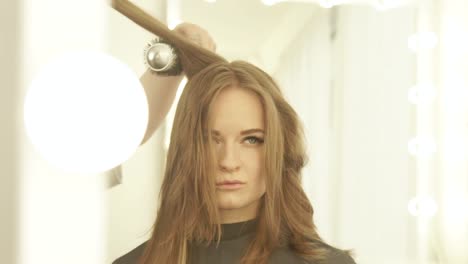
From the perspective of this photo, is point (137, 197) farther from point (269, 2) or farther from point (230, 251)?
point (269, 2)

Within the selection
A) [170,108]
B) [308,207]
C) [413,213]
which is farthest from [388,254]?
[170,108]

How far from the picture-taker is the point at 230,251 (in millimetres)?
495

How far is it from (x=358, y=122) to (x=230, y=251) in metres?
0.34

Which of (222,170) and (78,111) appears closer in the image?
(78,111)

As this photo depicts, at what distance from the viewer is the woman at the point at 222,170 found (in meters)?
0.47

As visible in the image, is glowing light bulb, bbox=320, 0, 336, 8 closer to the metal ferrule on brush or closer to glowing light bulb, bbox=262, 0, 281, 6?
glowing light bulb, bbox=262, 0, 281, 6

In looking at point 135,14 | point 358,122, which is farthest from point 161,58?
point 358,122

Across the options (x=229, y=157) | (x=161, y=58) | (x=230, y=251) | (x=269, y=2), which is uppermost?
(x=269, y=2)

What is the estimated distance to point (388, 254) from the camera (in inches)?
28.4

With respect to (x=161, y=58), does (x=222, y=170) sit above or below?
below

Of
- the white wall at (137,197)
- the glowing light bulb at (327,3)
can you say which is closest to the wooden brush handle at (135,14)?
the white wall at (137,197)

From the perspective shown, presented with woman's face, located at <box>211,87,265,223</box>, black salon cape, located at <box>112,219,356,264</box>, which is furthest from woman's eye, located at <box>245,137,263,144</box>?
black salon cape, located at <box>112,219,356,264</box>

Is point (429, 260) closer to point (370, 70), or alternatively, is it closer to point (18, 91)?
point (370, 70)

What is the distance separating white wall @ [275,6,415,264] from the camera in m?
0.65
